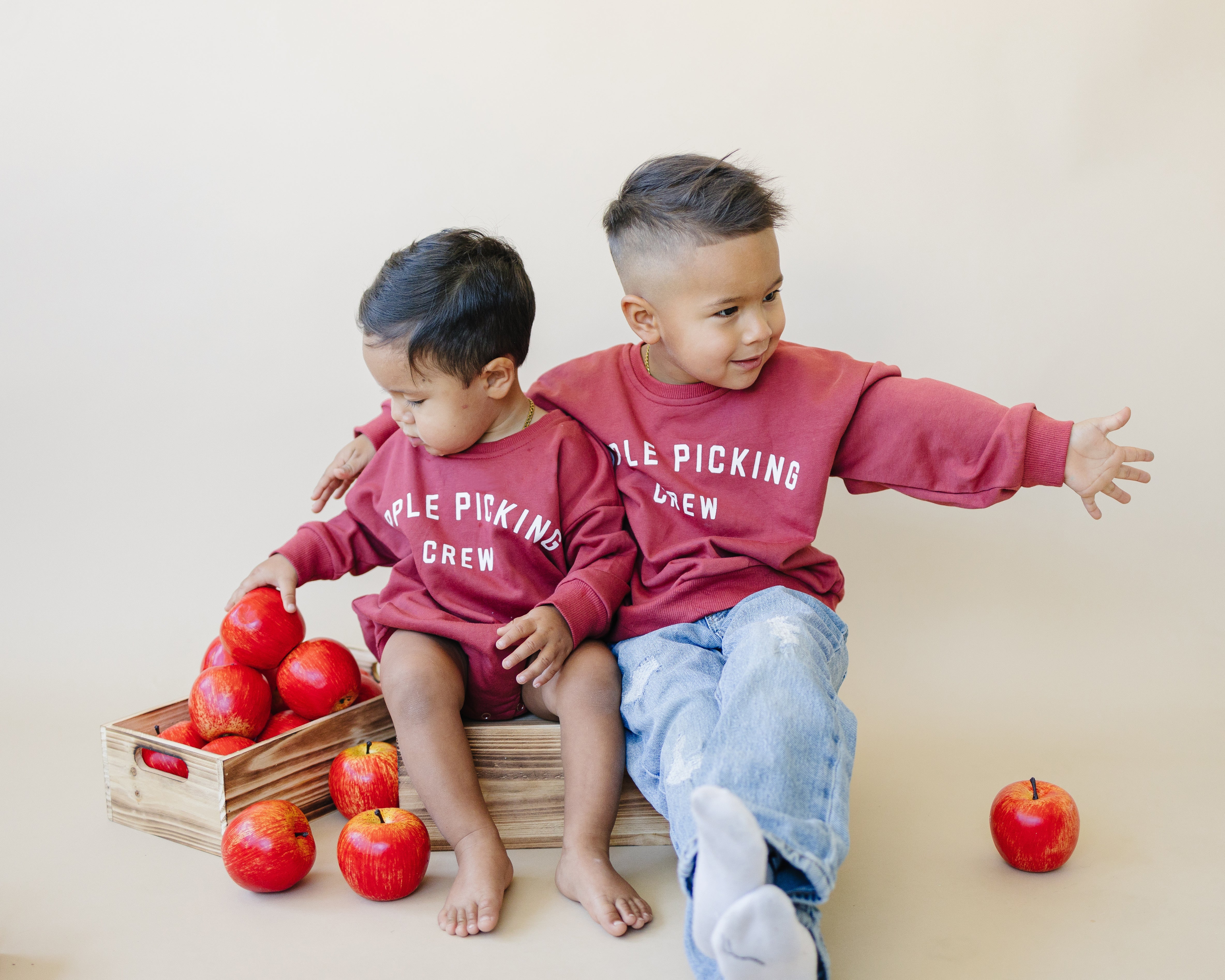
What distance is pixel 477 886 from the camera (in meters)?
1.61

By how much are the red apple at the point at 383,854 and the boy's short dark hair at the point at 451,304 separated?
732mm

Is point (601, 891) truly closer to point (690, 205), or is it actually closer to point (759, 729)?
point (759, 729)

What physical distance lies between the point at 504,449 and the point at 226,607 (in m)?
0.58

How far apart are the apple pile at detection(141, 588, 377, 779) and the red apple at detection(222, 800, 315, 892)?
243 millimetres

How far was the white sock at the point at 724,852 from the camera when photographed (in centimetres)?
116

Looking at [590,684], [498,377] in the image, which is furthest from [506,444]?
[590,684]

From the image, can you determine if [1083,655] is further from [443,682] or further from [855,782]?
[443,682]

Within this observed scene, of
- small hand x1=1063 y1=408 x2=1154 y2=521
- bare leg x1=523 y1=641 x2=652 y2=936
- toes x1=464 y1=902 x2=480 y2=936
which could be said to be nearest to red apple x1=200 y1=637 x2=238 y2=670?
bare leg x1=523 y1=641 x2=652 y2=936

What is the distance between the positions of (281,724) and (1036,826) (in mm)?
1304

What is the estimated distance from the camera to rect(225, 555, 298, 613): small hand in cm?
200

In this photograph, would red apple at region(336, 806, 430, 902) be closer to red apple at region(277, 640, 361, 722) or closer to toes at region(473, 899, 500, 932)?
toes at region(473, 899, 500, 932)

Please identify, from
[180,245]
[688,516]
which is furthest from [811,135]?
[180,245]

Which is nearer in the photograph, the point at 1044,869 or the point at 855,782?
the point at 1044,869

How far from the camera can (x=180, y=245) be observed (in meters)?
2.71
